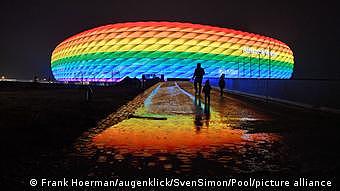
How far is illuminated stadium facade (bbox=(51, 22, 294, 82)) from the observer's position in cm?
8588

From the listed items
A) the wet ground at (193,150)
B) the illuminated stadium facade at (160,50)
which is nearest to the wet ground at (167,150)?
the wet ground at (193,150)

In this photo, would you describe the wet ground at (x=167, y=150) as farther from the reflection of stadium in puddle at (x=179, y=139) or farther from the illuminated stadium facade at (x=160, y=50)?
the illuminated stadium facade at (x=160, y=50)

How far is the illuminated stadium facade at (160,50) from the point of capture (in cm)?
8588

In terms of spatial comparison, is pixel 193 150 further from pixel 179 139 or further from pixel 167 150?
pixel 179 139

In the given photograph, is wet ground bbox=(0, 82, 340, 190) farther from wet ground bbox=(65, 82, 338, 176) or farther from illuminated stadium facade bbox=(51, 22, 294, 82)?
illuminated stadium facade bbox=(51, 22, 294, 82)

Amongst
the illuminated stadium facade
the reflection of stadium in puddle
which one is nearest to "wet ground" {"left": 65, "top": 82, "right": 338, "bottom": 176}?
the reflection of stadium in puddle

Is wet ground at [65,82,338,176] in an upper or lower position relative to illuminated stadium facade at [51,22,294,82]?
lower

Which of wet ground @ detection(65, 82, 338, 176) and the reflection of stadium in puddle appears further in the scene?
the reflection of stadium in puddle

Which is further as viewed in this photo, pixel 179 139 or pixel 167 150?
pixel 179 139

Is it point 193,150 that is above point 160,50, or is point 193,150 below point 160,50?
below

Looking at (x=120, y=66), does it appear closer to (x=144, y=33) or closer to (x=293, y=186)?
(x=144, y=33)

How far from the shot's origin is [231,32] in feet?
311

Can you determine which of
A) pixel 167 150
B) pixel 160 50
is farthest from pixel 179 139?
pixel 160 50

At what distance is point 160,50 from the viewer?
280 feet
